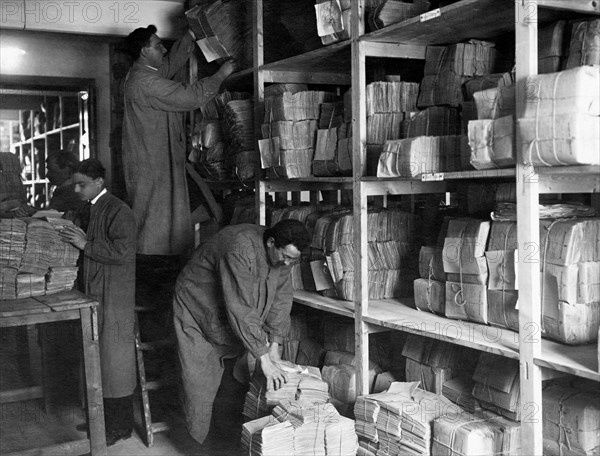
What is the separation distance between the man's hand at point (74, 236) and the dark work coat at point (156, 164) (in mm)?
601

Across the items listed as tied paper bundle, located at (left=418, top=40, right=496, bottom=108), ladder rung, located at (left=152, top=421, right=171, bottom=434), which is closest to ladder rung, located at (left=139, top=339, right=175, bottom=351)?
ladder rung, located at (left=152, top=421, right=171, bottom=434)

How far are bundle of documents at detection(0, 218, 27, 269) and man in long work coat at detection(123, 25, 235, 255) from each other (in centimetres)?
105

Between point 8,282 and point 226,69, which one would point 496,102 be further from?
point 8,282

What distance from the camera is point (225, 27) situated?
5.60 meters

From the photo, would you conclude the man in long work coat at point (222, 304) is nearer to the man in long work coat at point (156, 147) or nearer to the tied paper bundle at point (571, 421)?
the man in long work coat at point (156, 147)

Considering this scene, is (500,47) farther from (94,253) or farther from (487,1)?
(94,253)

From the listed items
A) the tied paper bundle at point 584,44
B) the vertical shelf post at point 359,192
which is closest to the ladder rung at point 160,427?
the vertical shelf post at point 359,192

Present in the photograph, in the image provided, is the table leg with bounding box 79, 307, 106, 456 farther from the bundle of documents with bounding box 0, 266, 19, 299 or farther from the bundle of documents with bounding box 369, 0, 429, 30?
the bundle of documents with bounding box 369, 0, 429, 30

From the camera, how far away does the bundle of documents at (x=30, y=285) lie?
4785 mm

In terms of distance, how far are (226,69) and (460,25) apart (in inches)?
88.4

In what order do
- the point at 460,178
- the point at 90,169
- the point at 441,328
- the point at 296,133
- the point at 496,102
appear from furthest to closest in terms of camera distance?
the point at 90,169
the point at 296,133
the point at 441,328
the point at 460,178
the point at 496,102

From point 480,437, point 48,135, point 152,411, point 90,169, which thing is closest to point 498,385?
point 480,437

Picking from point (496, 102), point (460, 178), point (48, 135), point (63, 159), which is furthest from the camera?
point (48, 135)

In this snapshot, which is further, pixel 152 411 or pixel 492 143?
pixel 152 411
